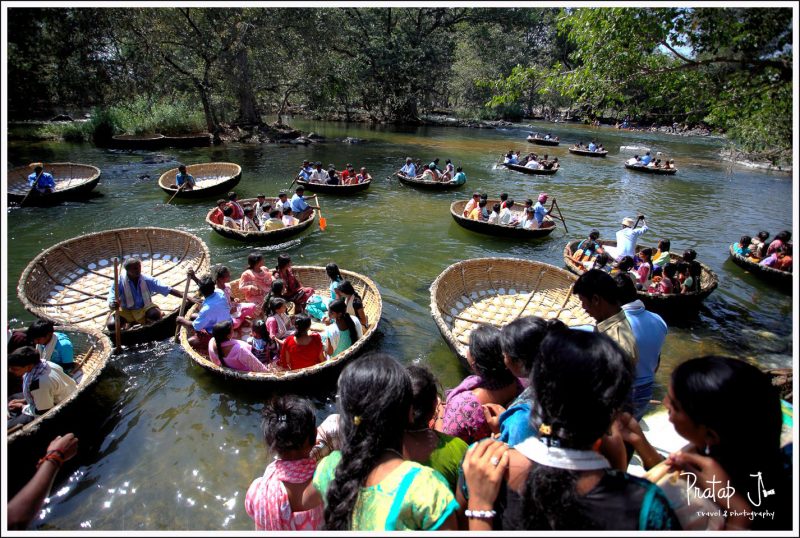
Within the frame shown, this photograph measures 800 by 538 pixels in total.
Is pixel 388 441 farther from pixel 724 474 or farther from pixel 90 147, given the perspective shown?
pixel 90 147

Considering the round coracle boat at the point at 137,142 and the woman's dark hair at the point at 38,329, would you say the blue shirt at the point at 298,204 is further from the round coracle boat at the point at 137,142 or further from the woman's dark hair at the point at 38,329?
the round coracle boat at the point at 137,142

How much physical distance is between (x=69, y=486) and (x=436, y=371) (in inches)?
163

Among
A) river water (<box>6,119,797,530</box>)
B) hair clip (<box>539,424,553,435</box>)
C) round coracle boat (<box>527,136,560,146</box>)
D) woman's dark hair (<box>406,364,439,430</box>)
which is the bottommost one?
river water (<box>6,119,797,530</box>)

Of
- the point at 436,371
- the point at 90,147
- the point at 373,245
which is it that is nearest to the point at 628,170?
the point at 373,245

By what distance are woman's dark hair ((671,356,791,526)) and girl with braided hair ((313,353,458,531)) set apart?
45.0 inches

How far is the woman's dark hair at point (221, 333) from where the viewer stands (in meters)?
4.50

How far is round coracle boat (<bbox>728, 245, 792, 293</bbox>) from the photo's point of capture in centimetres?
836

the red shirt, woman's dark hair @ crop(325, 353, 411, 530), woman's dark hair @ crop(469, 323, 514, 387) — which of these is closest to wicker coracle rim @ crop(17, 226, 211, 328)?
the red shirt

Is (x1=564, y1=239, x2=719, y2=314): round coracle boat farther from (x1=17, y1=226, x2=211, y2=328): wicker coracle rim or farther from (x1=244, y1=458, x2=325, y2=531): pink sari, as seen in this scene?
(x1=17, y1=226, x2=211, y2=328): wicker coracle rim

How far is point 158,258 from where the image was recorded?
314 inches

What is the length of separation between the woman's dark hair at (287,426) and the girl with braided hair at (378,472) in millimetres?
499

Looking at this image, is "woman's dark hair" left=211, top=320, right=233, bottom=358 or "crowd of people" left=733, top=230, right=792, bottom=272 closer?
"woman's dark hair" left=211, top=320, right=233, bottom=358

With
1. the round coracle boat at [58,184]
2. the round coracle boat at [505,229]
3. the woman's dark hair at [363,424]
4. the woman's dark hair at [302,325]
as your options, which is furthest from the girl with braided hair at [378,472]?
the round coracle boat at [58,184]

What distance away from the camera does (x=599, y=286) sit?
3.10 metres
